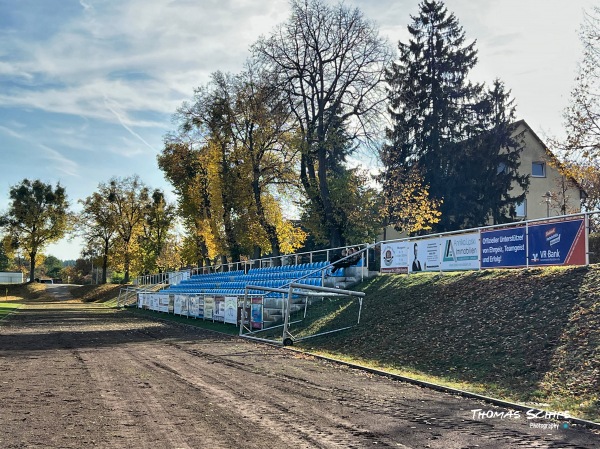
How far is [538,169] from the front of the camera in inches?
1957

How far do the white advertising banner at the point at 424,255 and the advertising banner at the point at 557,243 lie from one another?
4307 millimetres

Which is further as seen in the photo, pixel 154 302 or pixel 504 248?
pixel 154 302

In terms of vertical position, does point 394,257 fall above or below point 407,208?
below

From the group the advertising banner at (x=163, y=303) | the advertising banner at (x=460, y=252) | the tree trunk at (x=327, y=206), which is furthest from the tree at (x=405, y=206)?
the advertising banner at (x=163, y=303)

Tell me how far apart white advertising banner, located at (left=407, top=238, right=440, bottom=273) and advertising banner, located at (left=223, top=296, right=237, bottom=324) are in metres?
8.30

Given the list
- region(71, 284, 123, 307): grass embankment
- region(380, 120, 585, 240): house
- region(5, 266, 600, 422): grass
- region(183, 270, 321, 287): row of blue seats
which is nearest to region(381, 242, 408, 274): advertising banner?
region(5, 266, 600, 422): grass

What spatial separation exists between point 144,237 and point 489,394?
69.6 m

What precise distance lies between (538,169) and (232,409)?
47.7 m

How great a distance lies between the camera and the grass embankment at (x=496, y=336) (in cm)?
956

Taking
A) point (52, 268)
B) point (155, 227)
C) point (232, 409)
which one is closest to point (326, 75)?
point (232, 409)

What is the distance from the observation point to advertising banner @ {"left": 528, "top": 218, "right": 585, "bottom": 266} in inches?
552

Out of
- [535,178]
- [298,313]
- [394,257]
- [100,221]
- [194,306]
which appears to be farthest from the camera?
[100,221]

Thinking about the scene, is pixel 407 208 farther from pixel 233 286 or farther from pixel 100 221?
pixel 100 221

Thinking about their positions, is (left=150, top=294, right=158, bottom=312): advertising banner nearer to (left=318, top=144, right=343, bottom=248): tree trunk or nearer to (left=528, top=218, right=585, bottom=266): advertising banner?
(left=318, top=144, right=343, bottom=248): tree trunk
